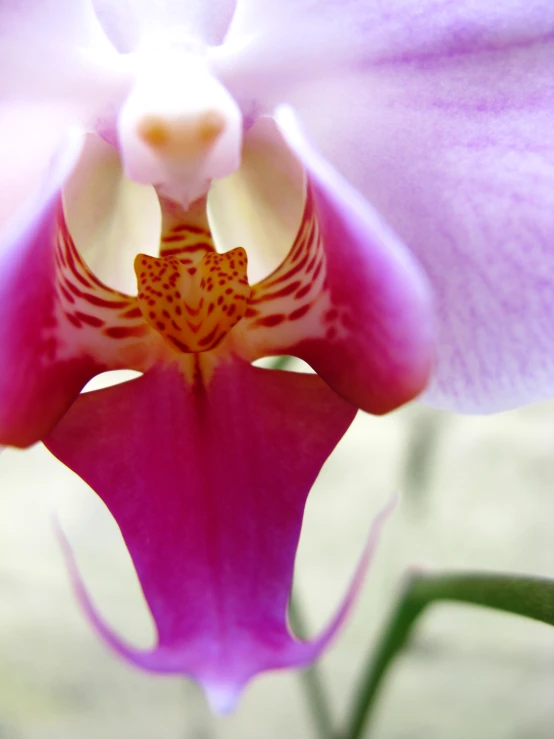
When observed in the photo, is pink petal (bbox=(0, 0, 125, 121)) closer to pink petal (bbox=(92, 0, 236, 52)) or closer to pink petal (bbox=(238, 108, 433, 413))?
pink petal (bbox=(92, 0, 236, 52))

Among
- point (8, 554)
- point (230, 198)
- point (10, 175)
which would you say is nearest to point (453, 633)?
point (8, 554)

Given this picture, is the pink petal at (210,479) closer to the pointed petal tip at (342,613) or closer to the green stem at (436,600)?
the pointed petal tip at (342,613)

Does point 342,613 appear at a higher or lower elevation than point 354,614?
higher

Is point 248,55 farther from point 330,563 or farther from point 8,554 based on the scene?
point 8,554

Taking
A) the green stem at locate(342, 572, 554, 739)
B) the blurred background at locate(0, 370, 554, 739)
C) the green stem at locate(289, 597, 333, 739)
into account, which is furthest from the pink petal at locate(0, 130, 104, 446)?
the blurred background at locate(0, 370, 554, 739)

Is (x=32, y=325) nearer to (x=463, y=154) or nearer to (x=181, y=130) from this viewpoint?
(x=181, y=130)

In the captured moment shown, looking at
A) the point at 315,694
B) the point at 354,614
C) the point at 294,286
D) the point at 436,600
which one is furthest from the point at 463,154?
the point at 354,614
